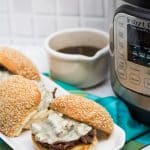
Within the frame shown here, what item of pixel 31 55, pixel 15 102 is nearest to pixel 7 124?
pixel 15 102

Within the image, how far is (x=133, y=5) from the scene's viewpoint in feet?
2.23

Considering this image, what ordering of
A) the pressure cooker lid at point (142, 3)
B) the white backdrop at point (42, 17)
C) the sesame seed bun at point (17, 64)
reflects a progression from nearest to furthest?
1. the pressure cooker lid at point (142, 3)
2. the sesame seed bun at point (17, 64)
3. the white backdrop at point (42, 17)

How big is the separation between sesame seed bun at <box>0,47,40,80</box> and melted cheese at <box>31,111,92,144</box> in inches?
5.2

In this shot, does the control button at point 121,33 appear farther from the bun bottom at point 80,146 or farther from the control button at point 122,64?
the bun bottom at point 80,146

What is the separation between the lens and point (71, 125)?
69 centimetres

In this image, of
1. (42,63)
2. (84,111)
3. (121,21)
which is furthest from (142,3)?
(42,63)

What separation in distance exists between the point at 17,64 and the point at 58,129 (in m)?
0.17

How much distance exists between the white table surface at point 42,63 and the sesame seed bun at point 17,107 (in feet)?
0.52

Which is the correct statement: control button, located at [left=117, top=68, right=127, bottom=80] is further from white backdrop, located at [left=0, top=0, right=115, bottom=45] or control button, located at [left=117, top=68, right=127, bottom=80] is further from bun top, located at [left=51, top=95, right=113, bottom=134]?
white backdrop, located at [left=0, top=0, right=115, bottom=45]

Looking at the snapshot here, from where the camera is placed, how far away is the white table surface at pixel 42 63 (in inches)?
34.3

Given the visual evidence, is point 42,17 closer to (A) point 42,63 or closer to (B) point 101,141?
(A) point 42,63

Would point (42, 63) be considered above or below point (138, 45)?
below

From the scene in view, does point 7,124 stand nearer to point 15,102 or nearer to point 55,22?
point 15,102

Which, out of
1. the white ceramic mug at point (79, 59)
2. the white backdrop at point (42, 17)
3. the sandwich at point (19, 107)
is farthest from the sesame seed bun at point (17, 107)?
the white backdrop at point (42, 17)
